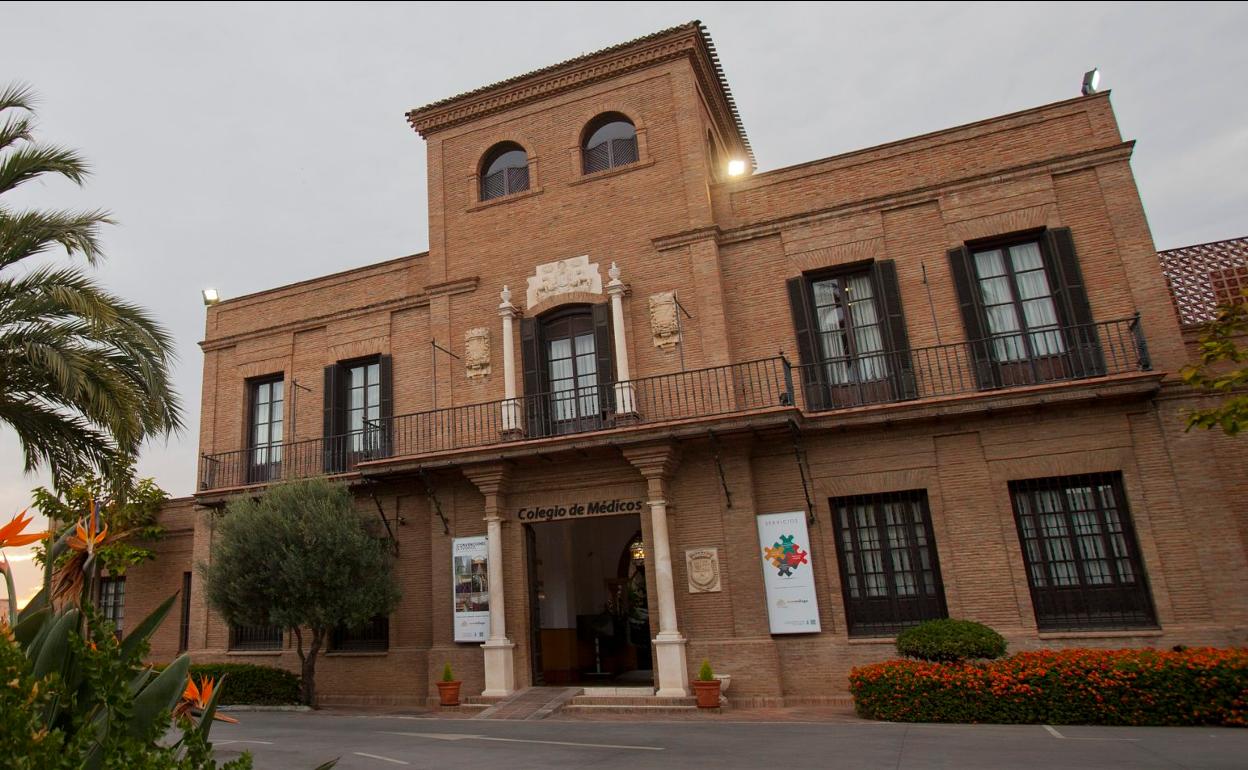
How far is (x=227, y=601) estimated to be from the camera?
14.6 metres

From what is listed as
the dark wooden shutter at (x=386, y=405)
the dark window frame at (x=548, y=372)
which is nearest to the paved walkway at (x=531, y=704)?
the dark window frame at (x=548, y=372)

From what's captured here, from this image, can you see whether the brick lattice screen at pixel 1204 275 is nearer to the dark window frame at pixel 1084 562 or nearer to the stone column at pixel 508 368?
the dark window frame at pixel 1084 562

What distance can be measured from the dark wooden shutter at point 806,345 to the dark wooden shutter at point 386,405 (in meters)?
8.27

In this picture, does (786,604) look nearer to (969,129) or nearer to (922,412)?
(922,412)

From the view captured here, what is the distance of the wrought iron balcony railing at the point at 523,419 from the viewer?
14234 millimetres

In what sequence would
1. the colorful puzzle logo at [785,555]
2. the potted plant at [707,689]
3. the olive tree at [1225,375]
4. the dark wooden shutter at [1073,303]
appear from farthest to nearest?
the colorful puzzle logo at [785,555] < the dark wooden shutter at [1073,303] < the potted plant at [707,689] < the olive tree at [1225,375]

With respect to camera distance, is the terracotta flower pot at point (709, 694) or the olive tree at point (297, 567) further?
the olive tree at point (297, 567)

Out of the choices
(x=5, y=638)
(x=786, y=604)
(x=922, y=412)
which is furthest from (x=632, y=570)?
(x=5, y=638)

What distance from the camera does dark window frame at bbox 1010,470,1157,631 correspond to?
467 inches

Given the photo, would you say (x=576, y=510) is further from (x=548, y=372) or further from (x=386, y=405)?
(x=386, y=405)

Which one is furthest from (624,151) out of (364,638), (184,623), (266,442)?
(184,623)

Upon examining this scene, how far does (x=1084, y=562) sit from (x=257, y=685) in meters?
14.7

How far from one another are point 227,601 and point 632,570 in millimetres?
10805

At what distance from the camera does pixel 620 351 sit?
14977 mm
